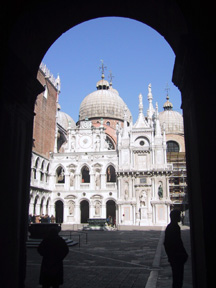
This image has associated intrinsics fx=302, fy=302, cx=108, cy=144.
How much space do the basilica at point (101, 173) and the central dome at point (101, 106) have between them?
10014mm

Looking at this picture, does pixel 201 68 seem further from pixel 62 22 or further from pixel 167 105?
pixel 167 105

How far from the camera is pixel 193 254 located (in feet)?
20.1

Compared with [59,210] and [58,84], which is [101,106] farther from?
[59,210]

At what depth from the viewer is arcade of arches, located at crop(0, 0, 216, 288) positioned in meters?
5.21

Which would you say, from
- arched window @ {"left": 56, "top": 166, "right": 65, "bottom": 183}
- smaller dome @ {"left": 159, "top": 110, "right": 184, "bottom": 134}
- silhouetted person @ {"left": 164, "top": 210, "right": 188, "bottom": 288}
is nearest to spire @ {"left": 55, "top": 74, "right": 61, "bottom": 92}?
arched window @ {"left": 56, "top": 166, "right": 65, "bottom": 183}

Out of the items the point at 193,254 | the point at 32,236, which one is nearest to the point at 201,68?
the point at 193,254

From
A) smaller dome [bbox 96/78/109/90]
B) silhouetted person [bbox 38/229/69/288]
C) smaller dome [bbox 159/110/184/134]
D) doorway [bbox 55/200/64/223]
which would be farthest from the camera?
smaller dome [bbox 96/78/109/90]

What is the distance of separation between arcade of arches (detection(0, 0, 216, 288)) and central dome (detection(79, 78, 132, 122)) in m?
51.9

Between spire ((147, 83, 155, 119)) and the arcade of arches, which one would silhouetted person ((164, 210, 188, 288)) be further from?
spire ((147, 83, 155, 119))

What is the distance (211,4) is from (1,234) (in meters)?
5.62

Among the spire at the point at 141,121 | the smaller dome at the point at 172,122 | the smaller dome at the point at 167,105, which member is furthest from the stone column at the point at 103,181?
the smaller dome at the point at 167,105

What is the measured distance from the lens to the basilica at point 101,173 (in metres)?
42.2

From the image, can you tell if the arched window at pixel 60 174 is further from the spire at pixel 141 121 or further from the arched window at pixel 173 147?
the arched window at pixel 173 147

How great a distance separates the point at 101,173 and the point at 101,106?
18.9 m
